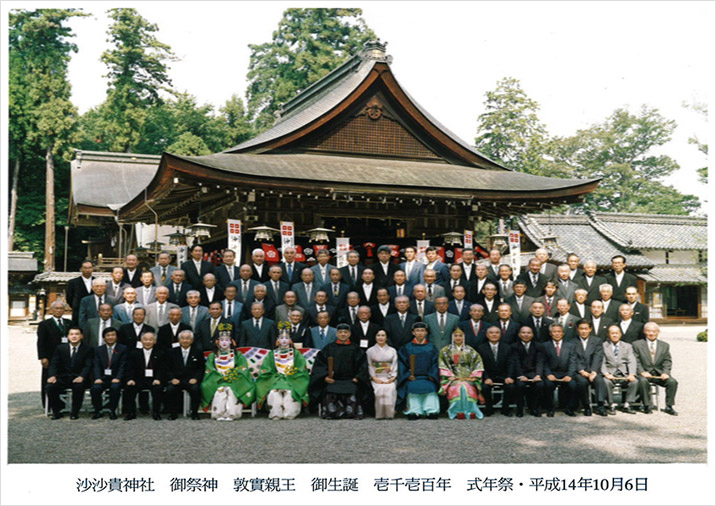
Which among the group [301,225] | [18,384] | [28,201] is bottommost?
[18,384]

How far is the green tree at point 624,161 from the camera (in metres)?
36.2

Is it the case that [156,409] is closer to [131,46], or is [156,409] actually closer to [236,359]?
[236,359]

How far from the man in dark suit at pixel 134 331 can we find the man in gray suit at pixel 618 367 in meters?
5.35

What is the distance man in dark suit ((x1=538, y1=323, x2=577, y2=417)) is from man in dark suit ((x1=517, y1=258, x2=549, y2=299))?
77 centimetres

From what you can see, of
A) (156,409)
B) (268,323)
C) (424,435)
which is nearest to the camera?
Result: (424,435)

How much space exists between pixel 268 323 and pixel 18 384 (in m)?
4.74

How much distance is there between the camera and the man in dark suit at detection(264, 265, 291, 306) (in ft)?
27.5

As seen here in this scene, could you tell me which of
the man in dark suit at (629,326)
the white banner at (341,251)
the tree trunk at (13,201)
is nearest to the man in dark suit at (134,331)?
the white banner at (341,251)

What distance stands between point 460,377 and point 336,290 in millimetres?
1996

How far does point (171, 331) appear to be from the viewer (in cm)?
761

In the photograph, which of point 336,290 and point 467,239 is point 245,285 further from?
point 467,239

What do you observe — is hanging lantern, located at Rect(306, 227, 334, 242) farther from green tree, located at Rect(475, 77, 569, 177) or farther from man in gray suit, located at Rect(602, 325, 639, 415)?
green tree, located at Rect(475, 77, 569, 177)

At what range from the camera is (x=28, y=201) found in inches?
1070

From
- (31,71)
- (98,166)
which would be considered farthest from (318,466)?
(31,71)
